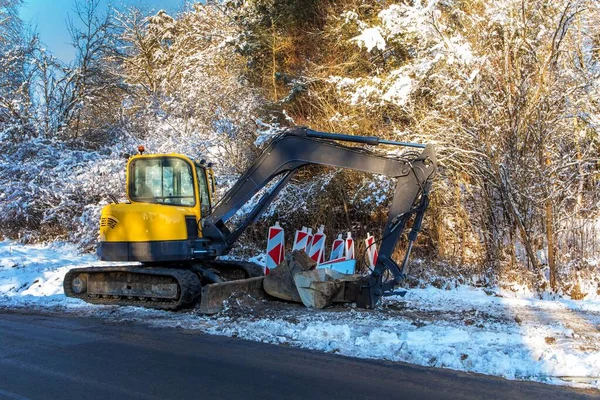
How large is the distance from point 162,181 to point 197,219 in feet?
3.15

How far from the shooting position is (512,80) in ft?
34.7

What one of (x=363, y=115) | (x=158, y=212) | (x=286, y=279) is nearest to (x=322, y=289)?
(x=286, y=279)

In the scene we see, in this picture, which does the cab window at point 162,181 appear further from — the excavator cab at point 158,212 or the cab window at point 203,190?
the cab window at point 203,190

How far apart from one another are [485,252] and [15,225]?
15.7 meters

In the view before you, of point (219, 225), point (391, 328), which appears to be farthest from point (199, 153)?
point (391, 328)

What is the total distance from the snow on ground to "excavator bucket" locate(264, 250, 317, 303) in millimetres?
171

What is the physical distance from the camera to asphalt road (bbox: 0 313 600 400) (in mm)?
4926

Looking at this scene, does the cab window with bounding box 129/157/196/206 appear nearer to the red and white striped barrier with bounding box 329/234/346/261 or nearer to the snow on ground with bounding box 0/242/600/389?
the snow on ground with bounding box 0/242/600/389

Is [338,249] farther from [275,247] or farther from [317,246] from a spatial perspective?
[275,247]

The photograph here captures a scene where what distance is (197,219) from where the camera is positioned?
382 inches

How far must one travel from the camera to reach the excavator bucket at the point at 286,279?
9102 millimetres

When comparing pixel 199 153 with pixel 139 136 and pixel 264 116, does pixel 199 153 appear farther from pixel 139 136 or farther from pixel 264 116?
pixel 139 136

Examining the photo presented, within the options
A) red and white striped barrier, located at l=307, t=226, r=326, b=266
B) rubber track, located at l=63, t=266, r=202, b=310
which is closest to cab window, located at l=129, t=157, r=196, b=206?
rubber track, located at l=63, t=266, r=202, b=310

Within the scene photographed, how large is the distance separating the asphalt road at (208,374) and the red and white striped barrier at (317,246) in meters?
5.88
